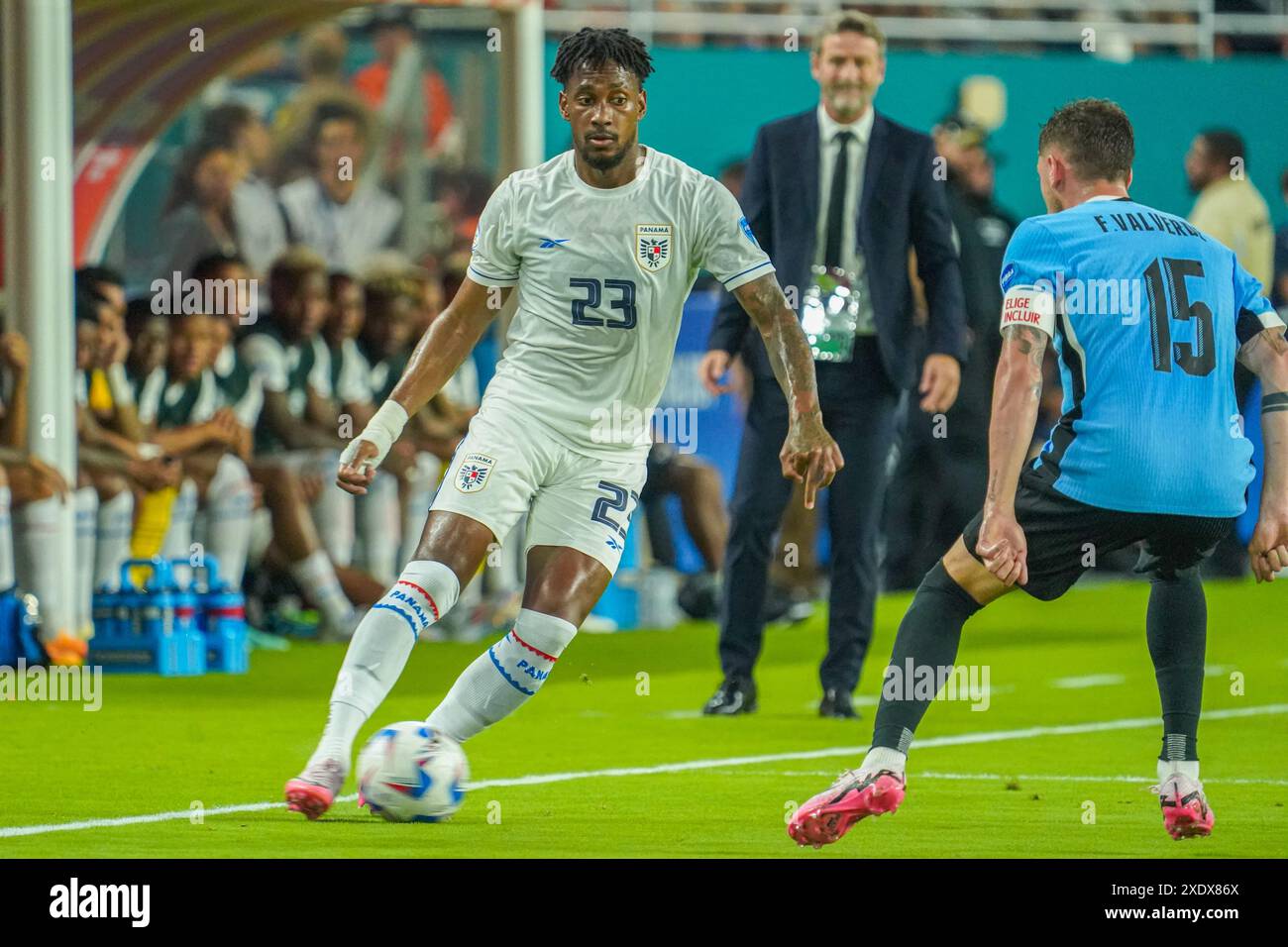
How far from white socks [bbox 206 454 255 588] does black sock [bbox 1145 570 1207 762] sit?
25.2 ft

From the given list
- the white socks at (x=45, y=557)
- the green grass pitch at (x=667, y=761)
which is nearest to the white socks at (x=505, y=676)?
the green grass pitch at (x=667, y=761)

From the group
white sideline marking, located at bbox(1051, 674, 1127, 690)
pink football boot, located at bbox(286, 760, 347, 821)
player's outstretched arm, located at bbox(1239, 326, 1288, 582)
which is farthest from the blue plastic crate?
player's outstretched arm, located at bbox(1239, 326, 1288, 582)

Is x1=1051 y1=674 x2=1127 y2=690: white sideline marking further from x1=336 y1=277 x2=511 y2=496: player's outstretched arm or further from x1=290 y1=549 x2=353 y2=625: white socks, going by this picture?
x1=336 y1=277 x2=511 y2=496: player's outstretched arm

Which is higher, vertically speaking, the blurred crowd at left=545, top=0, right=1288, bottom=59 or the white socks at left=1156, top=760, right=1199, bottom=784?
the blurred crowd at left=545, top=0, right=1288, bottom=59

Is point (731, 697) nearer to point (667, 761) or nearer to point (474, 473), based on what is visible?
point (667, 761)

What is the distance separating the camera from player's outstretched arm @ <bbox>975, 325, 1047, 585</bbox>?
6.33 m

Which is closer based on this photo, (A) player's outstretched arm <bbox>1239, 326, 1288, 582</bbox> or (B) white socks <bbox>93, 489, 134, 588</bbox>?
(A) player's outstretched arm <bbox>1239, 326, 1288, 582</bbox>

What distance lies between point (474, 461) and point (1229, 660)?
718cm

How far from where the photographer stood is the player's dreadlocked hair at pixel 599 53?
699 cm

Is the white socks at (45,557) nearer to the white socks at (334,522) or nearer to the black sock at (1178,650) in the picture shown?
the white socks at (334,522)

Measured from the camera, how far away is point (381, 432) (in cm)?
700

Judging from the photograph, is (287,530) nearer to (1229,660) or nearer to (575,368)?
(1229,660)

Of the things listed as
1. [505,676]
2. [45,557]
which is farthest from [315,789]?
[45,557]
